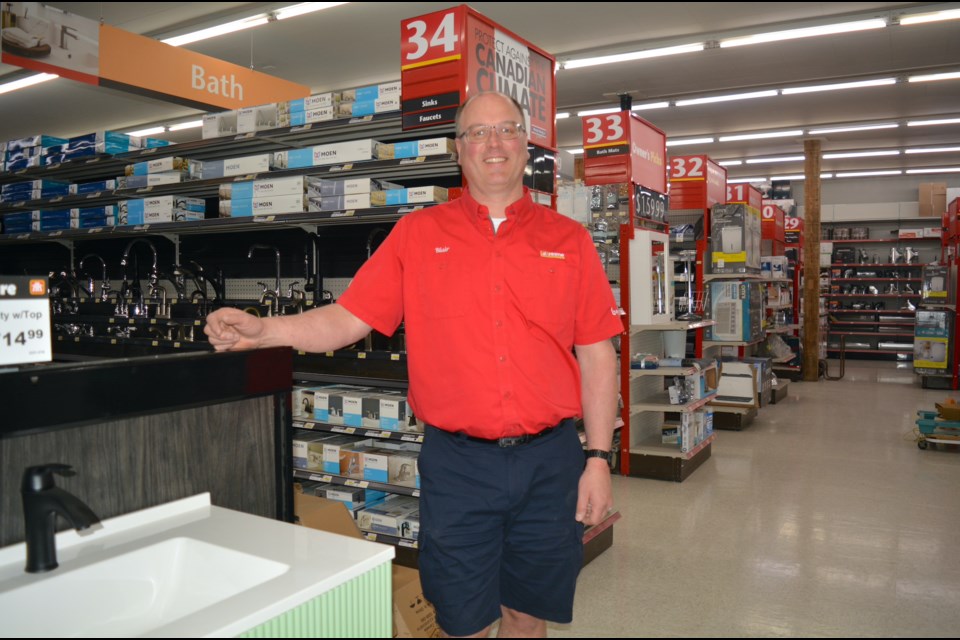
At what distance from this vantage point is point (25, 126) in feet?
40.5

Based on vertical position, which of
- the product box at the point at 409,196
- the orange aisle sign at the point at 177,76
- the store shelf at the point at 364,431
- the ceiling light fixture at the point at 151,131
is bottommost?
the store shelf at the point at 364,431

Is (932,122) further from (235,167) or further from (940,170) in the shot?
(235,167)

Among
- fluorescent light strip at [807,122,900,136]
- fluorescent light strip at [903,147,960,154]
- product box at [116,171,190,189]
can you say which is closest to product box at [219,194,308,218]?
product box at [116,171,190,189]

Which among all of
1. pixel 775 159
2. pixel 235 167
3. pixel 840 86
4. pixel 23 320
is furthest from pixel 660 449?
pixel 775 159

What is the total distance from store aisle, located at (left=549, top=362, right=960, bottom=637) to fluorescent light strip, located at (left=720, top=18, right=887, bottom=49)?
14.3 feet

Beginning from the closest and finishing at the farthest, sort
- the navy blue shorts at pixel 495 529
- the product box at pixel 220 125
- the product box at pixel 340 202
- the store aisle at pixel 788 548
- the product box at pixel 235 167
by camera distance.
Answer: the navy blue shorts at pixel 495 529 < the store aisle at pixel 788 548 < the product box at pixel 340 202 < the product box at pixel 235 167 < the product box at pixel 220 125

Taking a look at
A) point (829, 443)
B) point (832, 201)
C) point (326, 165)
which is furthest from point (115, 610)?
point (832, 201)

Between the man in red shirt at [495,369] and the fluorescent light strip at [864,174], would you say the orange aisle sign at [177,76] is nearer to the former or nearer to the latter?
the man in red shirt at [495,369]

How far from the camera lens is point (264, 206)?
4.23 meters

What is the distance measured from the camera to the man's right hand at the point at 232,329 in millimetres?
1707

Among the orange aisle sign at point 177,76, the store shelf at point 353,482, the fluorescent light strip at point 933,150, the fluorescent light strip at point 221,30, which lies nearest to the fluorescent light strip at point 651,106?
the orange aisle sign at point 177,76

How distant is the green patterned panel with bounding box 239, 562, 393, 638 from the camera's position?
3.68 feet

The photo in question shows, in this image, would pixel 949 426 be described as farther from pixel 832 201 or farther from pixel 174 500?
pixel 832 201

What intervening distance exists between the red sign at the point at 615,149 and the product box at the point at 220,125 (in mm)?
2672
